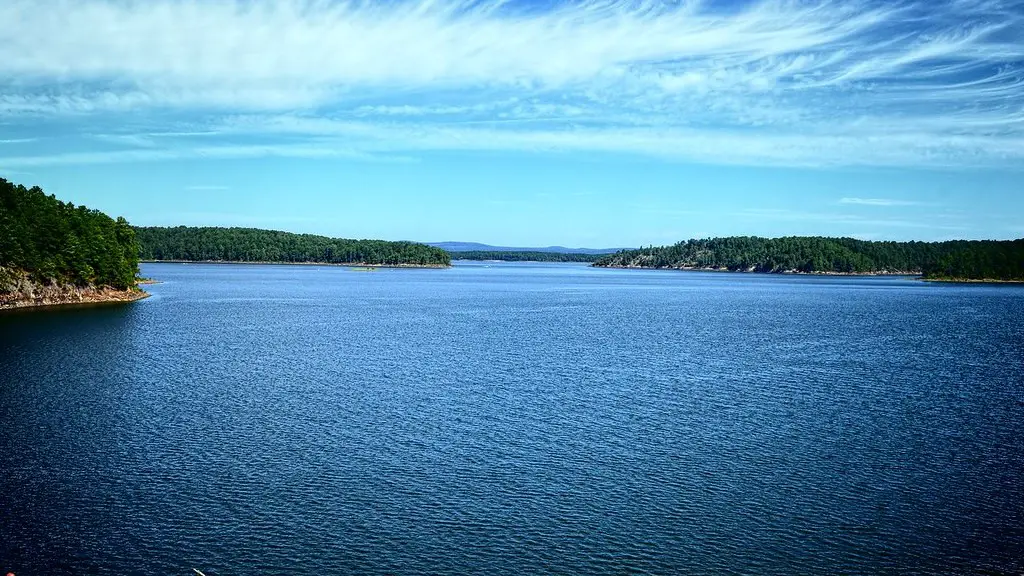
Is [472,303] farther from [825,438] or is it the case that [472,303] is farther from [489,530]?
[489,530]

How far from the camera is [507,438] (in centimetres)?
3120

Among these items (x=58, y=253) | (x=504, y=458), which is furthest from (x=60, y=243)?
(x=504, y=458)

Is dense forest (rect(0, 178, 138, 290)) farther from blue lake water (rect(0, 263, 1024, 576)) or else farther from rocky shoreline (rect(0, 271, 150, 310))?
blue lake water (rect(0, 263, 1024, 576))

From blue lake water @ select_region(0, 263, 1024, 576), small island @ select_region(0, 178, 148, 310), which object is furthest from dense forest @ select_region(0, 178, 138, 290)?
blue lake water @ select_region(0, 263, 1024, 576)

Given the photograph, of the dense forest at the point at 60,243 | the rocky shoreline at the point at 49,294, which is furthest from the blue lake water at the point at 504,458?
the rocky shoreline at the point at 49,294

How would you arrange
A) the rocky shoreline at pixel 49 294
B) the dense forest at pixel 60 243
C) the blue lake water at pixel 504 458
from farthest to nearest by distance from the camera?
1. the rocky shoreline at pixel 49 294
2. the dense forest at pixel 60 243
3. the blue lake water at pixel 504 458

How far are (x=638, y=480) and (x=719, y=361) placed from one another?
95.4 ft

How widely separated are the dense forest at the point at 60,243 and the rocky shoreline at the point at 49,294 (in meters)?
0.72

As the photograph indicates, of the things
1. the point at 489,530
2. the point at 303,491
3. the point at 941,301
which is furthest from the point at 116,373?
the point at 941,301

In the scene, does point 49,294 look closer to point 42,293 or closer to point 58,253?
point 42,293

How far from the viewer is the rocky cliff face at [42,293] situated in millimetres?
83500

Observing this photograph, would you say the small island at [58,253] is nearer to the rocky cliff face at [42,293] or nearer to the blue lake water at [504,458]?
the rocky cliff face at [42,293]

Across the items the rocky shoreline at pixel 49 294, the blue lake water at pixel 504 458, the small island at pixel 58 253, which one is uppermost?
the small island at pixel 58 253

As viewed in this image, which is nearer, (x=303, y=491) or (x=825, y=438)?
(x=303, y=491)
